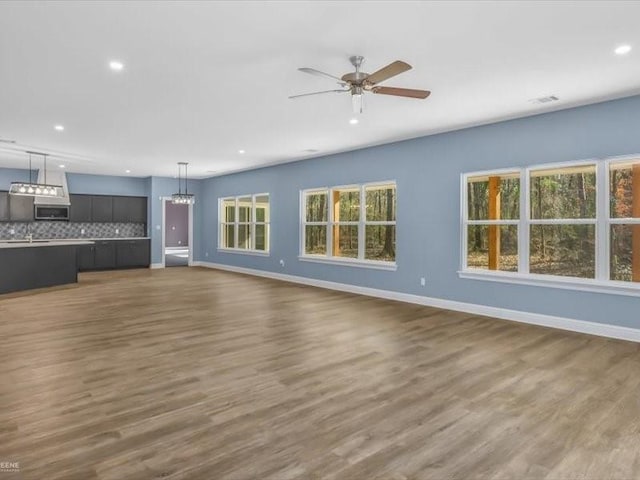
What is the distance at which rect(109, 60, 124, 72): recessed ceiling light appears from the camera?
3.60 metres

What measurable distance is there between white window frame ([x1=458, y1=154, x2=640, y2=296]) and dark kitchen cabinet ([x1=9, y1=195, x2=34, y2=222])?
10371mm

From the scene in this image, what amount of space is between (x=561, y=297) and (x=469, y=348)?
1754mm

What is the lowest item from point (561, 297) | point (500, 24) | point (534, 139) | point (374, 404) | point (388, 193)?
point (374, 404)

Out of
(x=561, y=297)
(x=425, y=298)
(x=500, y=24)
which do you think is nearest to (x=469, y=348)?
(x=561, y=297)

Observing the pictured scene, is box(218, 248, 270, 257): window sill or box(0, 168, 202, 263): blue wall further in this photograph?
box(0, 168, 202, 263): blue wall

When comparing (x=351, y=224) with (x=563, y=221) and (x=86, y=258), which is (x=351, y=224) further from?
(x=86, y=258)

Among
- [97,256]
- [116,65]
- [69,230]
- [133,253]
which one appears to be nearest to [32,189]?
[69,230]

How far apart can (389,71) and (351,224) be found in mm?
4841

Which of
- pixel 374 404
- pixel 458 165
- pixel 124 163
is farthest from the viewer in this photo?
pixel 124 163

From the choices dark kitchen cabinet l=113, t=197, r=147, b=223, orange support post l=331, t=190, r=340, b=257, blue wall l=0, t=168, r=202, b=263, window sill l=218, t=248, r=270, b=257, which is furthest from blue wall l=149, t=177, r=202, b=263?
orange support post l=331, t=190, r=340, b=257

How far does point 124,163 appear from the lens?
917 cm

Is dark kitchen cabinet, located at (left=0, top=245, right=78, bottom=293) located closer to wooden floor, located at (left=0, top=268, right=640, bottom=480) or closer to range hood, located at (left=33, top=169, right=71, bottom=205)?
wooden floor, located at (left=0, top=268, right=640, bottom=480)

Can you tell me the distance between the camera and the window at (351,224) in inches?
286

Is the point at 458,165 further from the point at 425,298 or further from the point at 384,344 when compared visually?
the point at 384,344
